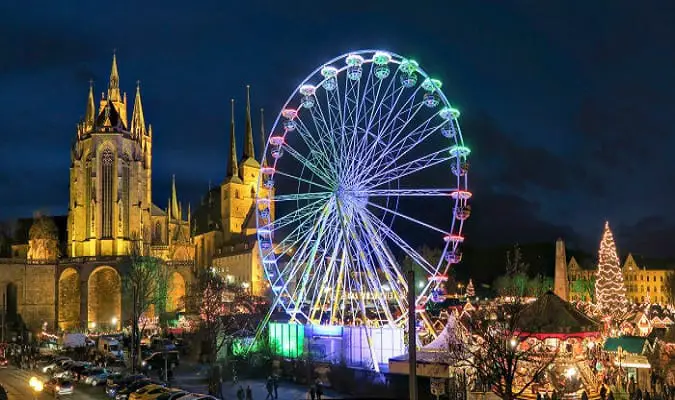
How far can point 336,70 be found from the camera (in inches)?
1485

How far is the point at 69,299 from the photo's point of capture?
8581 cm

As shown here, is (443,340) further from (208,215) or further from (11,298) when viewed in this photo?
(208,215)

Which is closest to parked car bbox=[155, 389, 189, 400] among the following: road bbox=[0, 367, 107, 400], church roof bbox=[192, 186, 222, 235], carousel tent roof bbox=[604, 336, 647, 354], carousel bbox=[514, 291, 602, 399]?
road bbox=[0, 367, 107, 400]

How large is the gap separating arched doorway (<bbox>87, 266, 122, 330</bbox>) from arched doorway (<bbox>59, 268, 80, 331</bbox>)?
95.9 inches

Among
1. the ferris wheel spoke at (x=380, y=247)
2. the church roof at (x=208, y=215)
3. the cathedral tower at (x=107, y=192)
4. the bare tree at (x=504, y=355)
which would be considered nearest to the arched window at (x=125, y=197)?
the cathedral tower at (x=107, y=192)

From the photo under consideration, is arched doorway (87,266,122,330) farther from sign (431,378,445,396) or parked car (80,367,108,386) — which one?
sign (431,378,445,396)

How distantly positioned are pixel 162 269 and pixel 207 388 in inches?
2027

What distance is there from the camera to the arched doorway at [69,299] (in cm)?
8362

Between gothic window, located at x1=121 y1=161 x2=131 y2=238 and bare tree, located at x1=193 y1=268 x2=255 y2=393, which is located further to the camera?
gothic window, located at x1=121 y1=161 x2=131 y2=238

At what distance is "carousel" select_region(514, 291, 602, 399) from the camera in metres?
26.2

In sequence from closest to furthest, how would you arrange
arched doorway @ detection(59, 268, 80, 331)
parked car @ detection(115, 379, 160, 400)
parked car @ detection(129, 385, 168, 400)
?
parked car @ detection(129, 385, 168, 400) < parked car @ detection(115, 379, 160, 400) < arched doorway @ detection(59, 268, 80, 331)

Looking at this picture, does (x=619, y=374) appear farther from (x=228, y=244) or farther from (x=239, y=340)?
(x=228, y=244)

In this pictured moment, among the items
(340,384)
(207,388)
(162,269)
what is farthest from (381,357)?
(162,269)

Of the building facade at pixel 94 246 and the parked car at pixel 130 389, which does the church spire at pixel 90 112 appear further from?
the parked car at pixel 130 389
